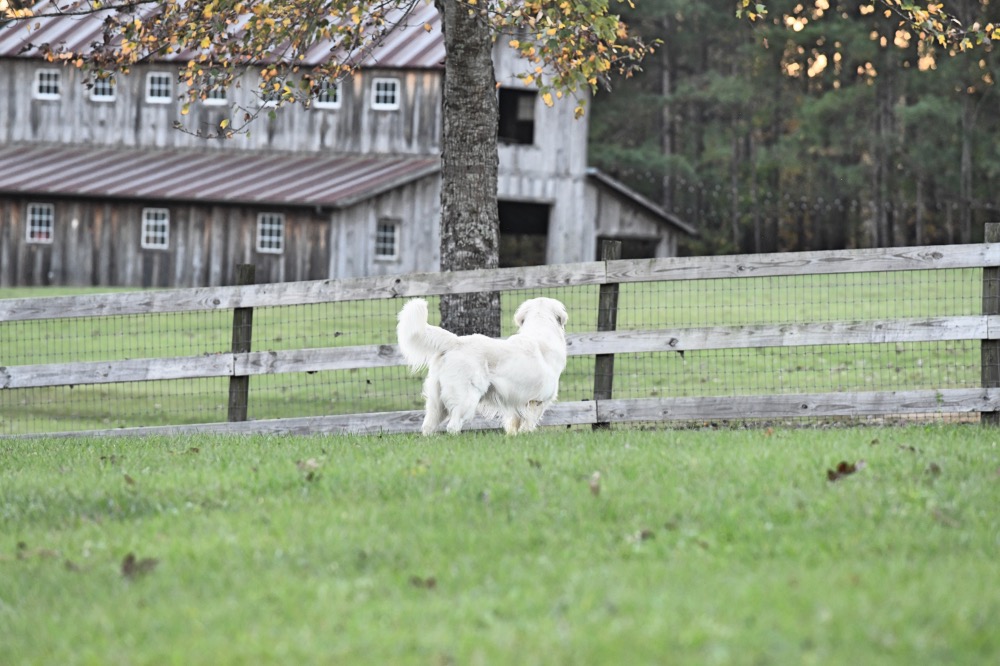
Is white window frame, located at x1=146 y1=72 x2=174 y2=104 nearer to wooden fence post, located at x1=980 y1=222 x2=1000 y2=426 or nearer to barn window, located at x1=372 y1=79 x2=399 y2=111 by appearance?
barn window, located at x1=372 y1=79 x2=399 y2=111

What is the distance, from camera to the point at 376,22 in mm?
13867

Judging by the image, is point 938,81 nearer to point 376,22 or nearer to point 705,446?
point 376,22

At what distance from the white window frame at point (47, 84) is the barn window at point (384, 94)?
975 cm

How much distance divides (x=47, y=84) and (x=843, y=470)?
35.7m

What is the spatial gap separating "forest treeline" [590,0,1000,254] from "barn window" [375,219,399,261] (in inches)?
608

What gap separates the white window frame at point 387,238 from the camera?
34784 millimetres

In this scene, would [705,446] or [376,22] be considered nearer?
[705,446]

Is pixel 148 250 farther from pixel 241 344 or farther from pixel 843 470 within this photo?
pixel 843 470

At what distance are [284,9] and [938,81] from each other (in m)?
35.7

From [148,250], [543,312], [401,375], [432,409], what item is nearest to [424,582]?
[432,409]

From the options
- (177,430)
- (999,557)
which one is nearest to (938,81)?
(177,430)

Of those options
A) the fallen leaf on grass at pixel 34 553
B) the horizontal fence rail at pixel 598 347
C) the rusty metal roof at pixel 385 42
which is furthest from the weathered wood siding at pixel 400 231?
the fallen leaf on grass at pixel 34 553

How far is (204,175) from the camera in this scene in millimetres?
35594

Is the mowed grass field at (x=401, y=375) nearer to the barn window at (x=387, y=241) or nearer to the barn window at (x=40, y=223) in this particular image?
the barn window at (x=387, y=241)
